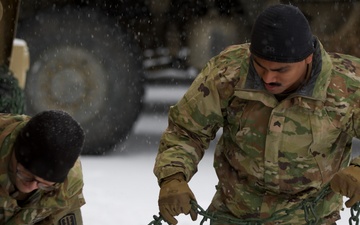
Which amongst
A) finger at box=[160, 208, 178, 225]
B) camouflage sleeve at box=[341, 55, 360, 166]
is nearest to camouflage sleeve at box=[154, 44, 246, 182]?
finger at box=[160, 208, 178, 225]

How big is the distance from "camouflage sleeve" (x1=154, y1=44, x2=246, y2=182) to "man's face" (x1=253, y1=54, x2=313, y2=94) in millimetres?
162

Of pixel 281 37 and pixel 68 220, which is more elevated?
pixel 281 37

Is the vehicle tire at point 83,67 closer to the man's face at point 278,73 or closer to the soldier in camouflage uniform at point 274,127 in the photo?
the soldier in camouflage uniform at point 274,127

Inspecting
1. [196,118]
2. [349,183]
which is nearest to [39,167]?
[196,118]

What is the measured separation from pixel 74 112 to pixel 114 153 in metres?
0.51

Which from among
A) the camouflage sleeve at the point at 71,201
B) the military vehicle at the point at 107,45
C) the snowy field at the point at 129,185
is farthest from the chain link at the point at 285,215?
the military vehicle at the point at 107,45

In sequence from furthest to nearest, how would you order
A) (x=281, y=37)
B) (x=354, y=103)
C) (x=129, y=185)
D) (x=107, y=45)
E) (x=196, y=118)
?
(x=107, y=45) → (x=129, y=185) → (x=196, y=118) → (x=354, y=103) → (x=281, y=37)

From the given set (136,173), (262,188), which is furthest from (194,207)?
(136,173)

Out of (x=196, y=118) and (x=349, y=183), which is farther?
(x=196, y=118)

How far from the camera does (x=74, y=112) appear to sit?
7133 millimetres

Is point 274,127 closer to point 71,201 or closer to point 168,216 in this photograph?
point 168,216

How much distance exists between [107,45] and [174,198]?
3.72 meters

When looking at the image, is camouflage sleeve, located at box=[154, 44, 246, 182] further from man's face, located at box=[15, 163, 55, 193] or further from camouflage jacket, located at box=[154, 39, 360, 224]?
man's face, located at box=[15, 163, 55, 193]

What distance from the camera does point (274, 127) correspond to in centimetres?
350
